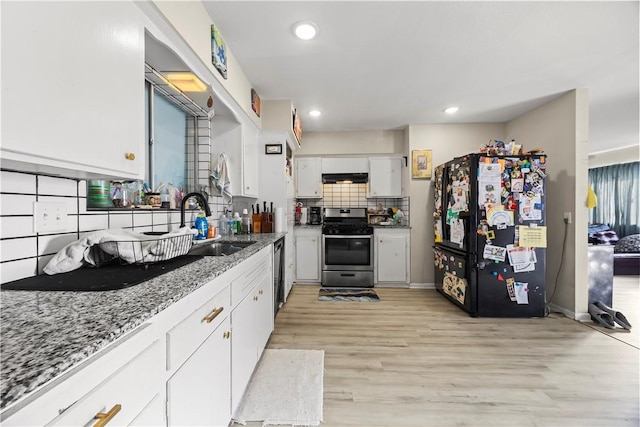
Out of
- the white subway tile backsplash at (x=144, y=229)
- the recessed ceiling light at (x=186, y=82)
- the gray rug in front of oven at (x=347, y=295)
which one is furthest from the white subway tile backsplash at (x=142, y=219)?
the gray rug in front of oven at (x=347, y=295)

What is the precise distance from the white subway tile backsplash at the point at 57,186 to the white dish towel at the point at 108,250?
0.64ft

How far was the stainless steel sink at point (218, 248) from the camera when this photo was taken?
1.77m

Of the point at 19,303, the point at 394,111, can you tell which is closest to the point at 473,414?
the point at 19,303

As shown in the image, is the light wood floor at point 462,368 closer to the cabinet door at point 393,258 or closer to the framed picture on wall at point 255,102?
the cabinet door at point 393,258

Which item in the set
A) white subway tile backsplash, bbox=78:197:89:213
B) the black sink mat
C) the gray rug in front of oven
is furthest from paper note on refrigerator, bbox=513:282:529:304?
white subway tile backsplash, bbox=78:197:89:213

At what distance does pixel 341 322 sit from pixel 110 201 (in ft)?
7.27

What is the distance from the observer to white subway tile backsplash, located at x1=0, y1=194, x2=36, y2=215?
88 cm

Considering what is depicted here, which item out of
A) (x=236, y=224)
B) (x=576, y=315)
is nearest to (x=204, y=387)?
(x=236, y=224)

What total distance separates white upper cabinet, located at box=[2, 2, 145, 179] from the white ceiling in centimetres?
104

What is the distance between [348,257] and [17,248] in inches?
133

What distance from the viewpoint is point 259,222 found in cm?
304

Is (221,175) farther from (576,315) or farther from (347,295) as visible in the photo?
(576,315)

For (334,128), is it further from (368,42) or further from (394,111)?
(368,42)

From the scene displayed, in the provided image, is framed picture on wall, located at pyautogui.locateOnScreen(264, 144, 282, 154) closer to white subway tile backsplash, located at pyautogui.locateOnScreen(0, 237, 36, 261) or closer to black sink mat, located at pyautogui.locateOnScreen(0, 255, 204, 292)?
black sink mat, located at pyautogui.locateOnScreen(0, 255, 204, 292)
